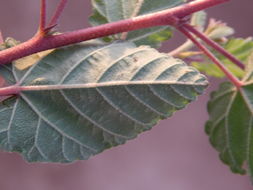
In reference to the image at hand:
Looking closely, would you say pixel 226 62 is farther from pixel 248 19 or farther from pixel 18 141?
pixel 248 19

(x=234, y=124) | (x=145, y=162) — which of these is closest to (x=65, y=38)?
(x=234, y=124)

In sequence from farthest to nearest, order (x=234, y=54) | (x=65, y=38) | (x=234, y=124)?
1. (x=234, y=54)
2. (x=234, y=124)
3. (x=65, y=38)

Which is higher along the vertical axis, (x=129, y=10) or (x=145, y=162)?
(x=129, y=10)

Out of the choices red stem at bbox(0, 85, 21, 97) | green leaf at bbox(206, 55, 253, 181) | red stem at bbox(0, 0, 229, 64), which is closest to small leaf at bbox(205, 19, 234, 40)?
green leaf at bbox(206, 55, 253, 181)

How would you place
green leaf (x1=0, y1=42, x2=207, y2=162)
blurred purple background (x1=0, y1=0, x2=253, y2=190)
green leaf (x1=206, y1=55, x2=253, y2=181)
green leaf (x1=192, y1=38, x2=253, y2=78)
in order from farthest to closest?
blurred purple background (x1=0, y1=0, x2=253, y2=190) → green leaf (x1=192, y1=38, x2=253, y2=78) → green leaf (x1=206, y1=55, x2=253, y2=181) → green leaf (x1=0, y1=42, x2=207, y2=162)

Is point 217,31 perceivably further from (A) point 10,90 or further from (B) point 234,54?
(A) point 10,90

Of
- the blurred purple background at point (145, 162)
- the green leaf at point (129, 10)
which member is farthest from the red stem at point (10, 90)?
the blurred purple background at point (145, 162)

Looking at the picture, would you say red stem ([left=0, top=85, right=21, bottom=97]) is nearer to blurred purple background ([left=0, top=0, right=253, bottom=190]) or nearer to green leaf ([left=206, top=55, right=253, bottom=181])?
green leaf ([left=206, top=55, right=253, bottom=181])
